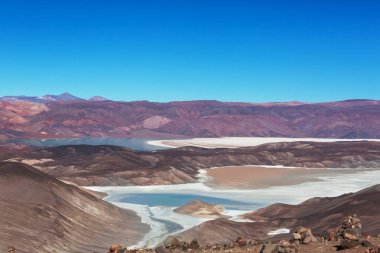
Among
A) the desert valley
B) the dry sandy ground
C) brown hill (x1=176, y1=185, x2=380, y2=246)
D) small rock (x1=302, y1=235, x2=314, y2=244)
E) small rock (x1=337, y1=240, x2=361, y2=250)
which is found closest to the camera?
small rock (x1=337, y1=240, x2=361, y2=250)

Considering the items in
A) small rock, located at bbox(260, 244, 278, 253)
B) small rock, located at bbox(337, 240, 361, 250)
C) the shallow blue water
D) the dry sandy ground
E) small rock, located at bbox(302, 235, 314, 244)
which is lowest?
the shallow blue water

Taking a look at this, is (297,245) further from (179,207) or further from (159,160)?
(159,160)

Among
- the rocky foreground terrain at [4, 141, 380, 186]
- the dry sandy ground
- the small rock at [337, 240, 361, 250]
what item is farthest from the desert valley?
the rocky foreground terrain at [4, 141, 380, 186]

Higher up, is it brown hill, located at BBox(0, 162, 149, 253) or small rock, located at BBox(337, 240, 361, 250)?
small rock, located at BBox(337, 240, 361, 250)

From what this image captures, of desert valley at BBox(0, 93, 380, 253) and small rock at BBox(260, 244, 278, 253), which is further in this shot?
desert valley at BBox(0, 93, 380, 253)

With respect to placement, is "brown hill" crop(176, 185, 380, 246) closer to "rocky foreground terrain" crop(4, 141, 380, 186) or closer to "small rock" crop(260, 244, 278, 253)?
"small rock" crop(260, 244, 278, 253)

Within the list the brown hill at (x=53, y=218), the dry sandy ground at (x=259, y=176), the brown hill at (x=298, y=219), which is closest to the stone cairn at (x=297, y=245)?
the brown hill at (x=53, y=218)
